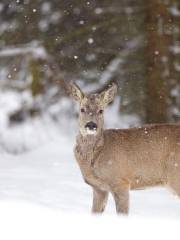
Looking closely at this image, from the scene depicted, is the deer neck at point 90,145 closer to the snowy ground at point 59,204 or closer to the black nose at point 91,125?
the black nose at point 91,125

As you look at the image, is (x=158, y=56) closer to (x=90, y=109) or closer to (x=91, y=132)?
(x=90, y=109)

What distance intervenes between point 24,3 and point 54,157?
3673 millimetres

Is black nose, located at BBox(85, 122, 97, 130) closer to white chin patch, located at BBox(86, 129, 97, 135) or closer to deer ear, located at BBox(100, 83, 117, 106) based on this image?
white chin patch, located at BBox(86, 129, 97, 135)

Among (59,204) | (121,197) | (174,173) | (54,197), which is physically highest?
(174,173)

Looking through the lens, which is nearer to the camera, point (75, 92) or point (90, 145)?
point (90, 145)

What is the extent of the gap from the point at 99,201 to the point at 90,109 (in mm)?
1198

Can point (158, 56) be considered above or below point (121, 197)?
below

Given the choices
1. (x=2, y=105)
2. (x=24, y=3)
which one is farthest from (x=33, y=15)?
(x=2, y=105)

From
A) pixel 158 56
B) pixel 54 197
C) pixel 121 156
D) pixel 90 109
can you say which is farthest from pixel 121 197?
pixel 158 56

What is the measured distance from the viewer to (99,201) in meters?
9.73

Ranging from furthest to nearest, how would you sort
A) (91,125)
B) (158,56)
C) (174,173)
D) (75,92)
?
(158,56) → (75,92) → (91,125) → (174,173)

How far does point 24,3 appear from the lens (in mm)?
16984

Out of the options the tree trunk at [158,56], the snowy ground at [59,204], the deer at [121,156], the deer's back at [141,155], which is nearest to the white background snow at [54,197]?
the snowy ground at [59,204]

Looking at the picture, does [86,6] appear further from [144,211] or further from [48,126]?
[144,211]
